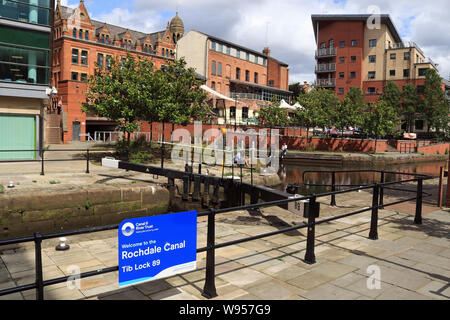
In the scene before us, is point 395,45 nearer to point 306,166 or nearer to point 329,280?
point 306,166

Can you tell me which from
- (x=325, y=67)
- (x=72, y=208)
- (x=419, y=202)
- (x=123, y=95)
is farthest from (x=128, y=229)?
(x=325, y=67)

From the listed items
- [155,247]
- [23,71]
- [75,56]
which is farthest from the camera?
[75,56]

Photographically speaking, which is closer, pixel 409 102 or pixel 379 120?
pixel 379 120

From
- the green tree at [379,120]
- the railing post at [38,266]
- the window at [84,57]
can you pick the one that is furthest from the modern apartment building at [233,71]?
the railing post at [38,266]

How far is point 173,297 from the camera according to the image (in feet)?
15.5

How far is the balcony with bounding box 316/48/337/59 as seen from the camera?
67.2 metres

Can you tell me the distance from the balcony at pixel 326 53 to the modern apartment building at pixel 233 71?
730 cm

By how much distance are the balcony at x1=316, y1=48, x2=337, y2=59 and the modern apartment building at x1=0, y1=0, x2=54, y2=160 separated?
55.2m

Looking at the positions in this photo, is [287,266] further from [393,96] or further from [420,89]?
[420,89]

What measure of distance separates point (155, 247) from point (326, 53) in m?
69.8

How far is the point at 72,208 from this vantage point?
1244 cm

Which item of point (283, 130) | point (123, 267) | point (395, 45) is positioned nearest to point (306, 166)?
point (283, 130)

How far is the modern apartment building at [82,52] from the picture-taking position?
39875 mm

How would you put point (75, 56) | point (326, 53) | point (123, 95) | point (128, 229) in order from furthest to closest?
point (326, 53) < point (75, 56) < point (123, 95) < point (128, 229)
